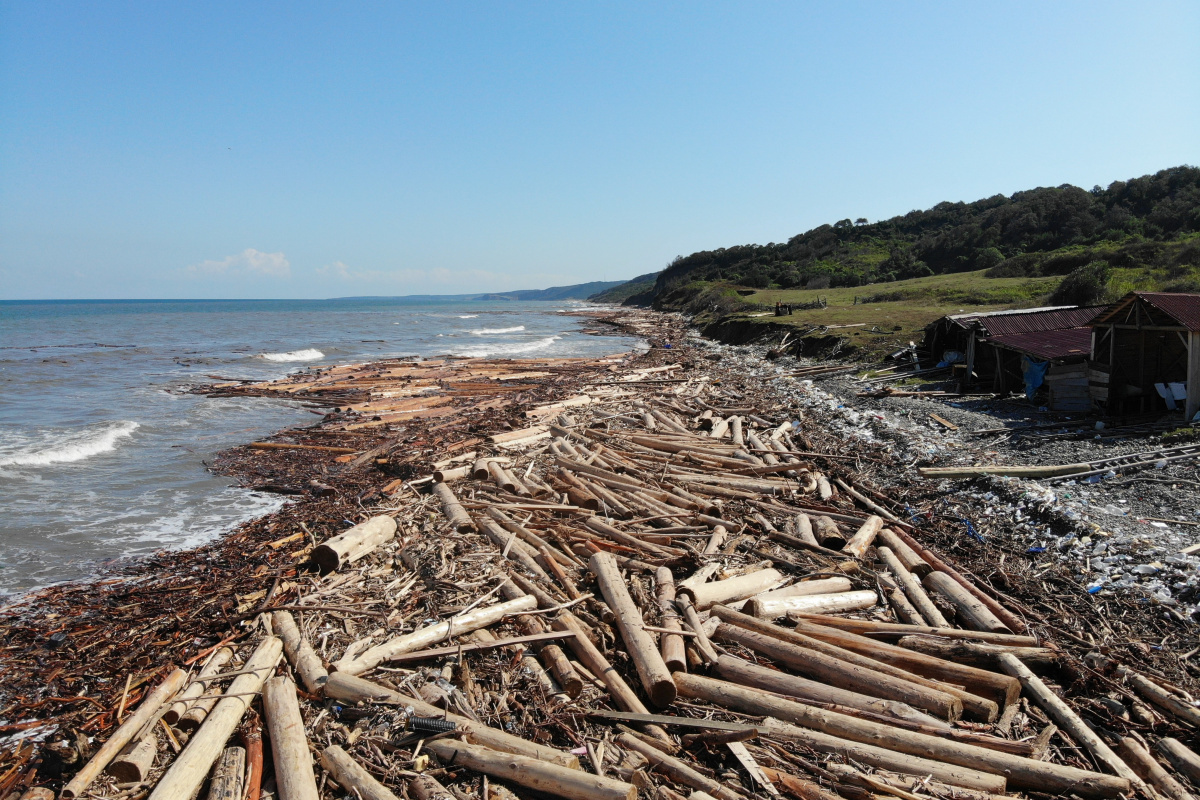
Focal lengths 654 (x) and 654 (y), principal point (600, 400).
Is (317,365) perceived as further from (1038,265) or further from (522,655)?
(1038,265)

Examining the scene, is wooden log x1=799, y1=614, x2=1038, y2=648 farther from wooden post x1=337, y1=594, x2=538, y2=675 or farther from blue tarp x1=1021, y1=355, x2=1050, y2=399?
blue tarp x1=1021, y1=355, x2=1050, y2=399

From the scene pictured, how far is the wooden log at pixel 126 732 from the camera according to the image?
14.0ft

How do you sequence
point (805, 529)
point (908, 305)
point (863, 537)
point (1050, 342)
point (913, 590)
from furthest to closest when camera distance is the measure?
point (908, 305), point (1050, 342), point (805, 529), point (863, 537), point (913, 590)

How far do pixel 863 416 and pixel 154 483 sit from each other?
15.2 meters

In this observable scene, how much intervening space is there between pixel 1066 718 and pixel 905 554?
285cm

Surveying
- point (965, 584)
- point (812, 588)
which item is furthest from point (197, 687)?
point (965, 584)

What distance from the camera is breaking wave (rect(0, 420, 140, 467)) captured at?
14031 mm

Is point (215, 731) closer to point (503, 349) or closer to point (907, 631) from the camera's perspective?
point (907, 631)

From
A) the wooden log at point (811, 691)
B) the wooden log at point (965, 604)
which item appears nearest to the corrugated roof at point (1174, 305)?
the wooden log at point (965, 604)

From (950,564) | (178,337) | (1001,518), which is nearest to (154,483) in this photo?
(950,564)

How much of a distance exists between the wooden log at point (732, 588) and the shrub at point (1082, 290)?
28365mm

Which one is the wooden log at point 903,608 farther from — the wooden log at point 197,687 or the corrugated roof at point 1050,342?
the corrugated roof at point 1050,342

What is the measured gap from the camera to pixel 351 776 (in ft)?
14.3

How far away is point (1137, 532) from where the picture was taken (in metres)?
7.95
